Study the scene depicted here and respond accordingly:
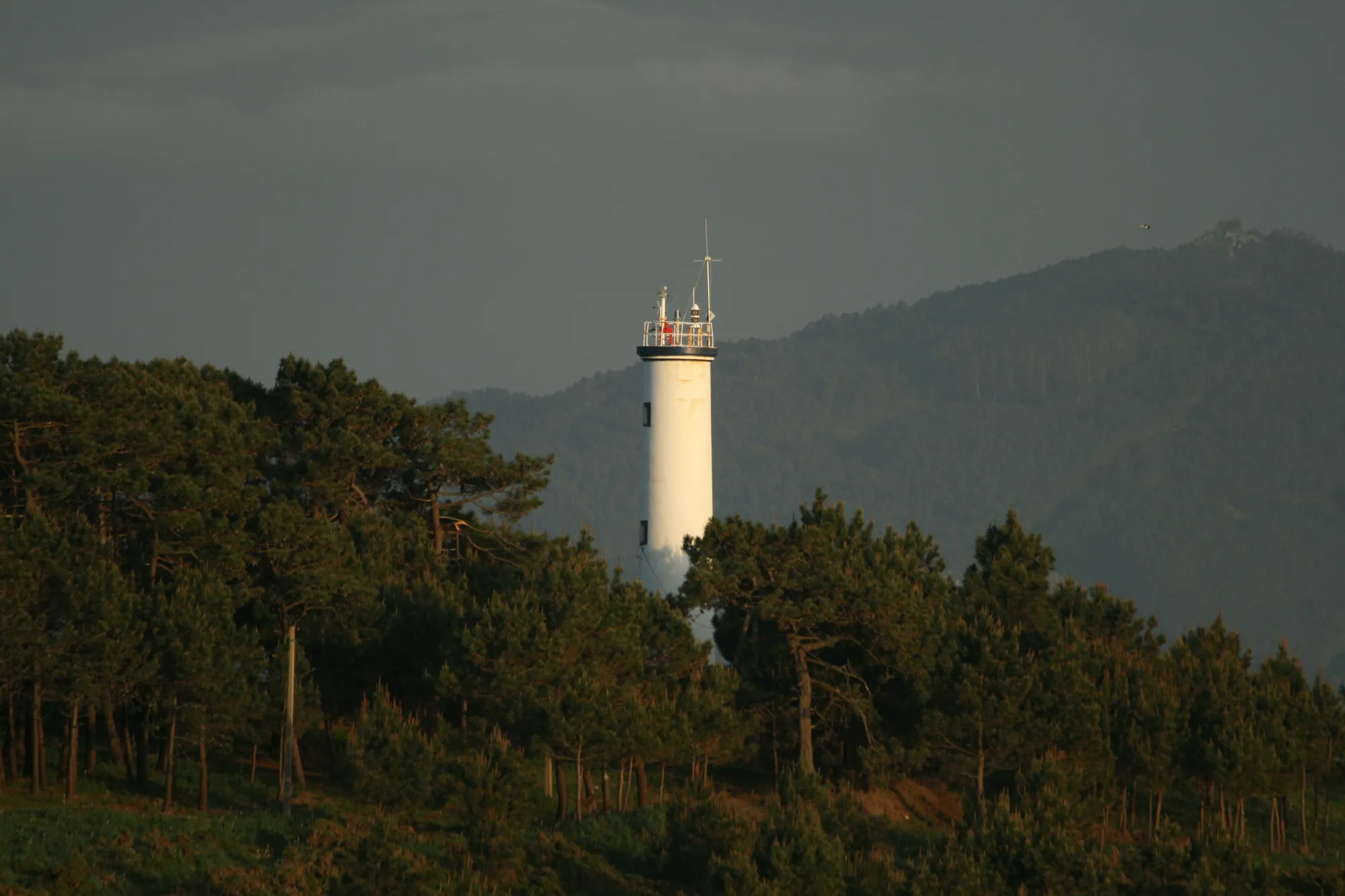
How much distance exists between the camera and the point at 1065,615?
47000mm

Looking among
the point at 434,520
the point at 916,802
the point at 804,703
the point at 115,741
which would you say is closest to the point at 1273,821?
the point at 916,802

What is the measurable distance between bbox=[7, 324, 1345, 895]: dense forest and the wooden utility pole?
0.88 ft

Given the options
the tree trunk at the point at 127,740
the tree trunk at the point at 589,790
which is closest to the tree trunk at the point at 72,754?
the tree trunk at the point at 127,740

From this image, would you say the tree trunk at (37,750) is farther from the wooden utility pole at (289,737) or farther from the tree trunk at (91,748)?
the wooden utility pole at (289,737)

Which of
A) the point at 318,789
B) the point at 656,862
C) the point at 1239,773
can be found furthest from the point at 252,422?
the point at 1239,773

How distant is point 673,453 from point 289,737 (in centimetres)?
1302

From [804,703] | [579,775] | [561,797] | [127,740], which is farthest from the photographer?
[804,703]

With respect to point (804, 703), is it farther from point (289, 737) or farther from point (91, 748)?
point (91, 748)

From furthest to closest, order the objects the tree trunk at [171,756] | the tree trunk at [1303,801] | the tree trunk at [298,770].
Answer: the tree trunk at [1303,801] → the tree trunk at [298,770] → the tree trunk at [171,756]

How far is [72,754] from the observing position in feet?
115

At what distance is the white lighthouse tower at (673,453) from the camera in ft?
149

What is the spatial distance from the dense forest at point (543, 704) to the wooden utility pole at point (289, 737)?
0.27 m

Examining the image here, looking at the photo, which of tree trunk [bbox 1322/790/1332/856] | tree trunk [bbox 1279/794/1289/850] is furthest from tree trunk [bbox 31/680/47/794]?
tree trunk [bbox 1322/790/1332/856]

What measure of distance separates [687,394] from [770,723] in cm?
869
